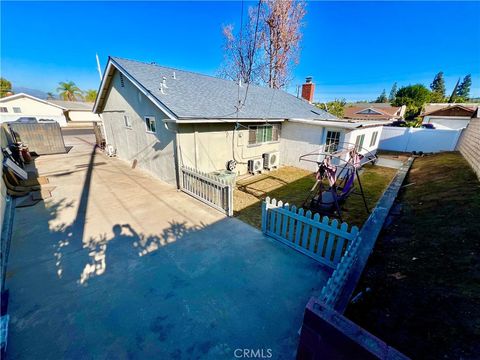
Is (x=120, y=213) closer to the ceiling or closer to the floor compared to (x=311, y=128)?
closer to the floor

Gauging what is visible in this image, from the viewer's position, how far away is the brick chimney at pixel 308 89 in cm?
1855

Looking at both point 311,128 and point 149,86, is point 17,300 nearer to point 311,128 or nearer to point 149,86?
point 149,86

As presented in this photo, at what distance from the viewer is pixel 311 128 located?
36.7ft

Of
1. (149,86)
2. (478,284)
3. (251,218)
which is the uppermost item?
(149,86)

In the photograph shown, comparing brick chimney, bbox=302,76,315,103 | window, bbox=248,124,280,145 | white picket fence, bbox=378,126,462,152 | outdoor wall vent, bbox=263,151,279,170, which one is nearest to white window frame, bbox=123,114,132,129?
window, bbox=248,124,280,145

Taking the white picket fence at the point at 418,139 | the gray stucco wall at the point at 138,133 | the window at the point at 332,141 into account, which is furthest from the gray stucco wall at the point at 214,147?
the white picket fence at the point at 418,139

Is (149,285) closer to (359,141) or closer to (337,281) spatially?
(337,281)

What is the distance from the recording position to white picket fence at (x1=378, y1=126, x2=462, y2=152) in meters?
15.7

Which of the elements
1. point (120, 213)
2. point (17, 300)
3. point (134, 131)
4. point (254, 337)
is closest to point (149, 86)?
point (134, 131)

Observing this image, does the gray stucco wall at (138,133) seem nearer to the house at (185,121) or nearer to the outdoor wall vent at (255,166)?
the house at (185,121)

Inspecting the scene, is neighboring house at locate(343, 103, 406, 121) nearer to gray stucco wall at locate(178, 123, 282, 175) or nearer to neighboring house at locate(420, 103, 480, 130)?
neighboring house at locate(420, 103, 480, 130)

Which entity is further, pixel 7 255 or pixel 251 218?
pixel 251 218

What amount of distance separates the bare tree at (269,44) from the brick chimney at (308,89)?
8.14ft

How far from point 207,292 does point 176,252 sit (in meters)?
1.32
